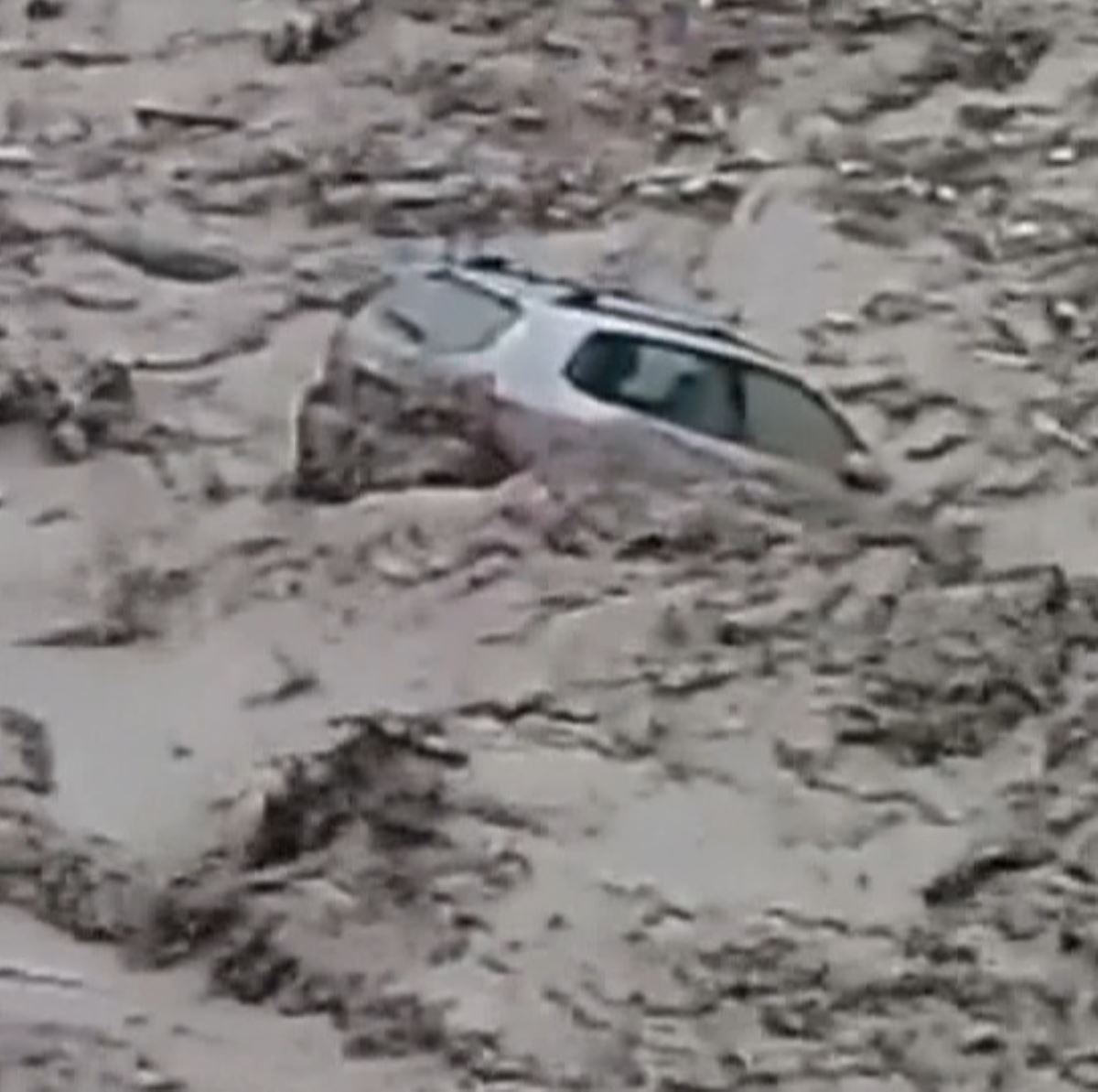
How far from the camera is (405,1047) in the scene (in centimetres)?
745

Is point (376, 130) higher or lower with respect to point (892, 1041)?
higher

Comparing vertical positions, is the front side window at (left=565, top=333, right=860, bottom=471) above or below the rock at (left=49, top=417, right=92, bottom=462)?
above

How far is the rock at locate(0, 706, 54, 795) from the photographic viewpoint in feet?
27.2

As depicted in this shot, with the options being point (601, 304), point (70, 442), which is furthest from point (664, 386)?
point (70, 442)

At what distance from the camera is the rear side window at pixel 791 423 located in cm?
936

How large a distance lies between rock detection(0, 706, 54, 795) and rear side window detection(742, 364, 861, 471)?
6.90ft

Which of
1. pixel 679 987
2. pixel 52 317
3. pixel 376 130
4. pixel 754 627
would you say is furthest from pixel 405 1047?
pixel 376 130

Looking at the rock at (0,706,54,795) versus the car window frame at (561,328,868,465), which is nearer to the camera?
the rock at (0,706,54,795)

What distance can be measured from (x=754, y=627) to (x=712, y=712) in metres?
0.38

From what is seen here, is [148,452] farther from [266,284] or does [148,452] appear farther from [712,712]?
[712,712]

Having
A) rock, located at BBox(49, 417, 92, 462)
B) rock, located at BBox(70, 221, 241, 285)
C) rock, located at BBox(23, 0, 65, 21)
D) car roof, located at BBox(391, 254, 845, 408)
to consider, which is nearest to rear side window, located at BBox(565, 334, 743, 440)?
car roof, located at BBox(391, 254, 845, 408)

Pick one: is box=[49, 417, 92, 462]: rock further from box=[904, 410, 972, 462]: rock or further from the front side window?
box=[904, 410, 972, 462]: rock

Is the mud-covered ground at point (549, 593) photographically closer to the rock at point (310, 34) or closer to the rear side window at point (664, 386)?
the rock at point (310, 34)

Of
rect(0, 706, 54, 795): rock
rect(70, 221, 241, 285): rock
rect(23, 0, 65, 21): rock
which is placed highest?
rect(23, 0, 65, 21): rock
